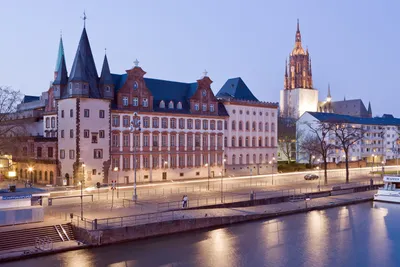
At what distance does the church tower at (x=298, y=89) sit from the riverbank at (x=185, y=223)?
126 metres

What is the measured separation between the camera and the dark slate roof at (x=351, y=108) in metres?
181

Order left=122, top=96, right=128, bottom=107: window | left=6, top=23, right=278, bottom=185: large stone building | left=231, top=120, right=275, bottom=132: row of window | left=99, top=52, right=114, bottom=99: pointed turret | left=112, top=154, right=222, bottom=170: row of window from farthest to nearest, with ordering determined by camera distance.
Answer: left=231, top=120, right=275, bottom=132: row of window → left=122, top=96, right=128, bottom=107: window → left=112, top=154, right=222, bottom=170: row of window → left=99, top=52, right=114, bottom=99: pointed turret → left=6, top=23, right=278, bottom=185: large stone building

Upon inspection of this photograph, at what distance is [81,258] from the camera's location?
31.9 meters

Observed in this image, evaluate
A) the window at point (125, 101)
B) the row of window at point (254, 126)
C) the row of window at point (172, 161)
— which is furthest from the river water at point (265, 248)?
the row of window at point (254, 126)

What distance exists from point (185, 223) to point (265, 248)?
7.96m

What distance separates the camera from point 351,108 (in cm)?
18612

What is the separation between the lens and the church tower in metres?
182

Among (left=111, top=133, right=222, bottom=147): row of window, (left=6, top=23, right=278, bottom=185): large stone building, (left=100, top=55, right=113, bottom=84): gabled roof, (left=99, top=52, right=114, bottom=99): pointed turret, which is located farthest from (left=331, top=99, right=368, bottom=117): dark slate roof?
(left=100, top=55, right=113, bottom=84): gabled roof

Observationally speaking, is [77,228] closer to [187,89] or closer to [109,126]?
[109,126]

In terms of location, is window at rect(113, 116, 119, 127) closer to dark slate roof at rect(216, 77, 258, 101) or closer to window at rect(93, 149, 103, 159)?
window at rect(93, 149, 103, 159)

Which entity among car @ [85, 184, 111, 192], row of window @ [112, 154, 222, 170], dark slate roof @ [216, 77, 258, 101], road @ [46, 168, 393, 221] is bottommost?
road @ [46, 168, 393, 221]

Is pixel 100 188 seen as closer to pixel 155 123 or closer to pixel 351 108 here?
pixel 155 123

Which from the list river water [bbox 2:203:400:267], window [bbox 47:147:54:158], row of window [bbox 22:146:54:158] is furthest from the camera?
row of window [bbox 22:146:54:158]

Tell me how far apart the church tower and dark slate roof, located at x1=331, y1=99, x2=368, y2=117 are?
11.5m
